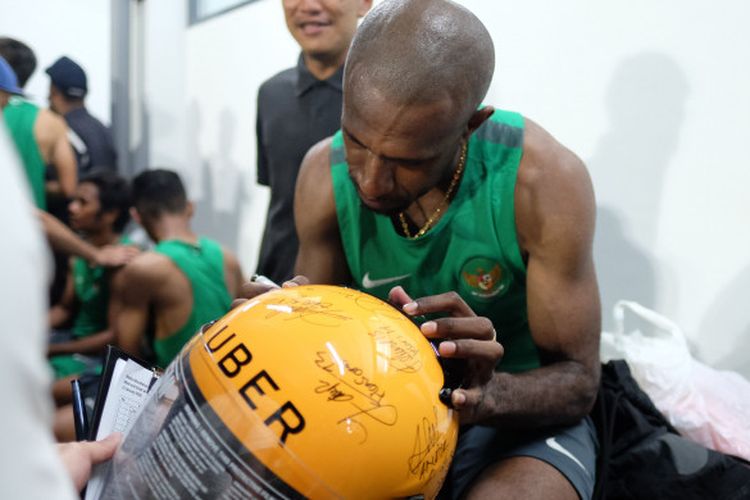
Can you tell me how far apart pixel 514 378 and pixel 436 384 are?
0.28 metres

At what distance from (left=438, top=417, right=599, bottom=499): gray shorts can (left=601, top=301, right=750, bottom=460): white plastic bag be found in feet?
1.03

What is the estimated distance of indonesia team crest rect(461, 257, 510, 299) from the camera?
4.07 feet

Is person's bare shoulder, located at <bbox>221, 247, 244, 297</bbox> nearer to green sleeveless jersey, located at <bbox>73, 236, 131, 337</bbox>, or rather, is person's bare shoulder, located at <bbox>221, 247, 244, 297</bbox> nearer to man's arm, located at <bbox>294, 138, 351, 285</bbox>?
green sleeveless jersey, located at <bbox>73, 236, 131, 337</bbox>

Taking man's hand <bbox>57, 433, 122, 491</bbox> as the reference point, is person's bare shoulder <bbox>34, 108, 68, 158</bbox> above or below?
below

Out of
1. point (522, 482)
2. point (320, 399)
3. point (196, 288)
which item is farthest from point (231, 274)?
point (320, 399)

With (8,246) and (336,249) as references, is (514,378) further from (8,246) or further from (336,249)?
(8,246)

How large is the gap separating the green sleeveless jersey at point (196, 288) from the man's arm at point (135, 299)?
6 centimetres

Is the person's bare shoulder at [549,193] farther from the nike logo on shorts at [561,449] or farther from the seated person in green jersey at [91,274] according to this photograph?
the seated person in green jersey at [91,274]

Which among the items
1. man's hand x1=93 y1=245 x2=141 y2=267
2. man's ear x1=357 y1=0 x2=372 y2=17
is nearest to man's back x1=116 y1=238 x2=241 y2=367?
man's hand x1=93 y1=245 x2=141 y2=267

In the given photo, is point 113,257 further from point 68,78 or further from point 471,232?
point 471,232

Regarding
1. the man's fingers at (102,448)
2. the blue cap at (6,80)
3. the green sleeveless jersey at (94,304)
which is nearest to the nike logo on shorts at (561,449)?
the man's fingers at (102,448)

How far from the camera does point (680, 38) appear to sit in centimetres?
175

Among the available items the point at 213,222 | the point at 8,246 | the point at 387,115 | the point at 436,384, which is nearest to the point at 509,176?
the point at 387,115

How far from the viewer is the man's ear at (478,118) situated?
1.16m
